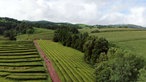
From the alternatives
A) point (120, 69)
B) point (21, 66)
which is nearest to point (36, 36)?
point (21, 66)

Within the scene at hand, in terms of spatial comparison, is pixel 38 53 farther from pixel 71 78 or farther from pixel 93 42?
pixel 71 78

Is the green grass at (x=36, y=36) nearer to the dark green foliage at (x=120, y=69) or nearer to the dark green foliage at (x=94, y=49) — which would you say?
the dark green foliage at (x=94, y=49)

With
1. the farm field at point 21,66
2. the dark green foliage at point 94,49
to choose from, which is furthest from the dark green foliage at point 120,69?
the dark green foliage at point 94,49

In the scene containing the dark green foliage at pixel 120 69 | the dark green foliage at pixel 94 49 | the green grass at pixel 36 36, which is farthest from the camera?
the green grass at pixel 36 36

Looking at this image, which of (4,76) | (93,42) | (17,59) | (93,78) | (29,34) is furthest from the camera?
(29,34)

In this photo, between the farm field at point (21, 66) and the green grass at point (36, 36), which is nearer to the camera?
the farm field at point (21, 66)

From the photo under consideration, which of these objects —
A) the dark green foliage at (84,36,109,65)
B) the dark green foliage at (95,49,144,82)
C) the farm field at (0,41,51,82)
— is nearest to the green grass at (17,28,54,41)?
the dark green foliage at (84,36,109,65)

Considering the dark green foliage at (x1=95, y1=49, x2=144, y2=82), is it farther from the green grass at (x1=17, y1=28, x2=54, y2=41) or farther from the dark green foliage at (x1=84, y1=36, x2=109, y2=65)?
the green grass at (x1=17, y1=28, x2=54, y2=41)

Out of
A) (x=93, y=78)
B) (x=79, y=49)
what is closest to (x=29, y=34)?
(x=79, y=49)
